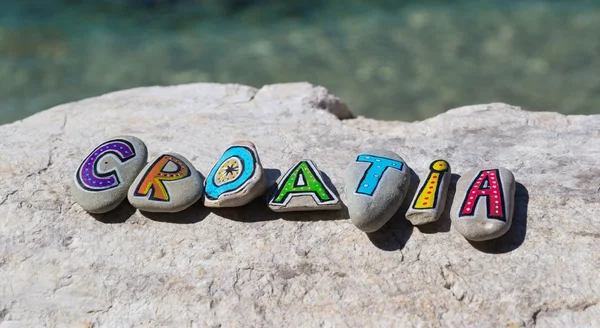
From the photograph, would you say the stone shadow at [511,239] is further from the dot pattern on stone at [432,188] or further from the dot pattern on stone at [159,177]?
the dot pattern on stone at [159,177]

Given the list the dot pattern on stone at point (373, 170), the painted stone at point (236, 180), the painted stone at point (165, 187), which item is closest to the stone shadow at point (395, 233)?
the dot pattern on stone at point (373, 170)

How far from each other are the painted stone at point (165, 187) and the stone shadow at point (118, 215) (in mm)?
73

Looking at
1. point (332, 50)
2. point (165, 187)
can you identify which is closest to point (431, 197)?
point (165, 187)

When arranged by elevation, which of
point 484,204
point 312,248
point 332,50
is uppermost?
point 332,50

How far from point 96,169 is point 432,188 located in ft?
3.28

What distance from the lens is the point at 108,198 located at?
2164 millimetres

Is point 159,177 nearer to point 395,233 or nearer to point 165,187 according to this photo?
point 165,187

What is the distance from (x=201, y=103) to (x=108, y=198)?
2.39 ft

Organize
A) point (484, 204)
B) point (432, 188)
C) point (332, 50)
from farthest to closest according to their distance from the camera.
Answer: point (332, 50)
point (432, 188)
point (484, 204)

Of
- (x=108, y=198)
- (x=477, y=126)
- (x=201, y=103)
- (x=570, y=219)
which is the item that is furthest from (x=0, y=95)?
(x=570, y=219)

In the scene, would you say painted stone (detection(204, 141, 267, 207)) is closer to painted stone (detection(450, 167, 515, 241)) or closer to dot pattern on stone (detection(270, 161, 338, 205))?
dot pattern on stone (detection(270, 161, 338, 205))

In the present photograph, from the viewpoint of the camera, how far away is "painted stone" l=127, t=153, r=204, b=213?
213 centimetres

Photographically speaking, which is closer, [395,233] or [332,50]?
[395,233]

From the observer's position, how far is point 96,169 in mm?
2238
